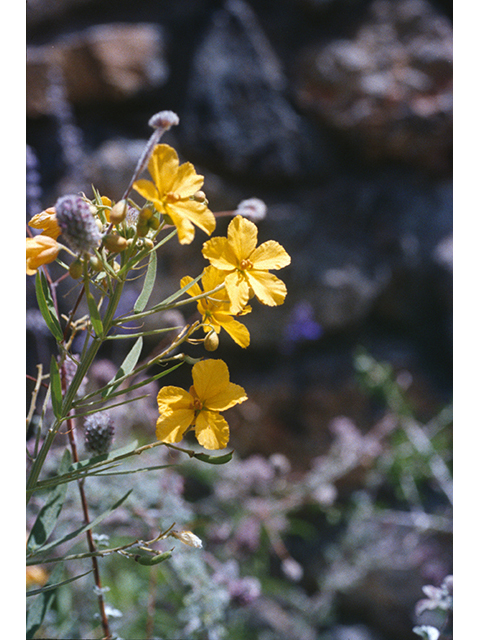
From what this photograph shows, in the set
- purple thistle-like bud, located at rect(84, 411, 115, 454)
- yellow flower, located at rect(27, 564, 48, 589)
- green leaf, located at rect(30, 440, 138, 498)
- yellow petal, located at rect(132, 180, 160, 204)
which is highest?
yellow petal, located at rect(132, 180, 160, 204)

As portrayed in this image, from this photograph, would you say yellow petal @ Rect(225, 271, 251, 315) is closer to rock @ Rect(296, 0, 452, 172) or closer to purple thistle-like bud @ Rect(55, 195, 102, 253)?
purple thistle-like bud @ Rect(55, 195, 102, 253)

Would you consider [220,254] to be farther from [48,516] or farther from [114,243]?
[48,516]

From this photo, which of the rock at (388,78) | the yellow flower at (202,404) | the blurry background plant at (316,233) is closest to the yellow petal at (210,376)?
the yellow flower at (202,404)

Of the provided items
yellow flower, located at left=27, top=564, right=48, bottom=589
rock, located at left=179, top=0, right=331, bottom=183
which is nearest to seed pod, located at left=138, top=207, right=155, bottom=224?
yellow flower, located at left=27, top=564, right=48, bottom=589

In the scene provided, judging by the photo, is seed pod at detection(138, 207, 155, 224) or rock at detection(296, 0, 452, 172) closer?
seed pod at detection(138, 207, 155, 224)

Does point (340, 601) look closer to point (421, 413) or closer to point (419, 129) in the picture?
point (421, 413)

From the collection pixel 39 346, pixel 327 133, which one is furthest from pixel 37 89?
pixel 327 133

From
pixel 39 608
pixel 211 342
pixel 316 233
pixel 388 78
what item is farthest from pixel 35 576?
pixel 388 78
